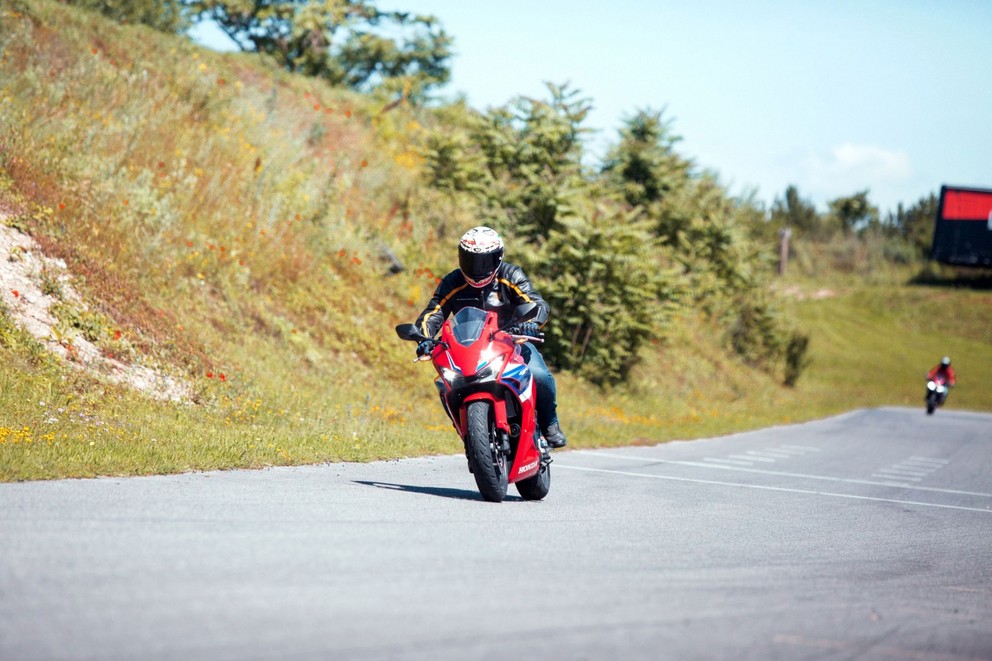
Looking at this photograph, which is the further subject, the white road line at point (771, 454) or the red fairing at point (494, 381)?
the white road line at point (771, 454)

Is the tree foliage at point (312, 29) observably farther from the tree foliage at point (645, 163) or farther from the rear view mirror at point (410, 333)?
the rear view mirror at point (410, 333)

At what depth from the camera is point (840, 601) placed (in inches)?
221

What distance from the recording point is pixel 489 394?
27.7 ft

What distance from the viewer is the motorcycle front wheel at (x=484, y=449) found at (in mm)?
8250

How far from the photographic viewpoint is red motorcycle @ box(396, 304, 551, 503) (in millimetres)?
8352

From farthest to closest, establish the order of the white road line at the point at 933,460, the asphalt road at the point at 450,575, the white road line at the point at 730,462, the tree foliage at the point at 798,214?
the tree foliage at the point at 798,214
the white road line at the point at 933,460
the white road line at the point at 730,462
the asphalt road at the point at 450,575

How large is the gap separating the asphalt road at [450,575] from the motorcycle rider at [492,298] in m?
0.89

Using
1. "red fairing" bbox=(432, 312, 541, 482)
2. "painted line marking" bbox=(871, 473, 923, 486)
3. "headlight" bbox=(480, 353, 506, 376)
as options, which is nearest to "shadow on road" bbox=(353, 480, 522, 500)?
"red fairing" bbox=(432, 312, 541, 482)

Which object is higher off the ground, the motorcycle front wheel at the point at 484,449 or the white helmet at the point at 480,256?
the white helmet at the point at 480,256

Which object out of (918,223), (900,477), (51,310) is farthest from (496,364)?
(918,223)

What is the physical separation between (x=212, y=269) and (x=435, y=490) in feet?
28.4

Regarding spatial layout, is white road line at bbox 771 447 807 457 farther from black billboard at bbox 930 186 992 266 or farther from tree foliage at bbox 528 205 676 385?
black billboard at bbox 930 186 992 266

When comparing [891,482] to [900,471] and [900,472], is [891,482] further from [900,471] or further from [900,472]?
[900,471]

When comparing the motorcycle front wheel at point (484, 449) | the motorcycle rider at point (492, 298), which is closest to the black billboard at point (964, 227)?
the motorcycle rider at point (492, 298)
